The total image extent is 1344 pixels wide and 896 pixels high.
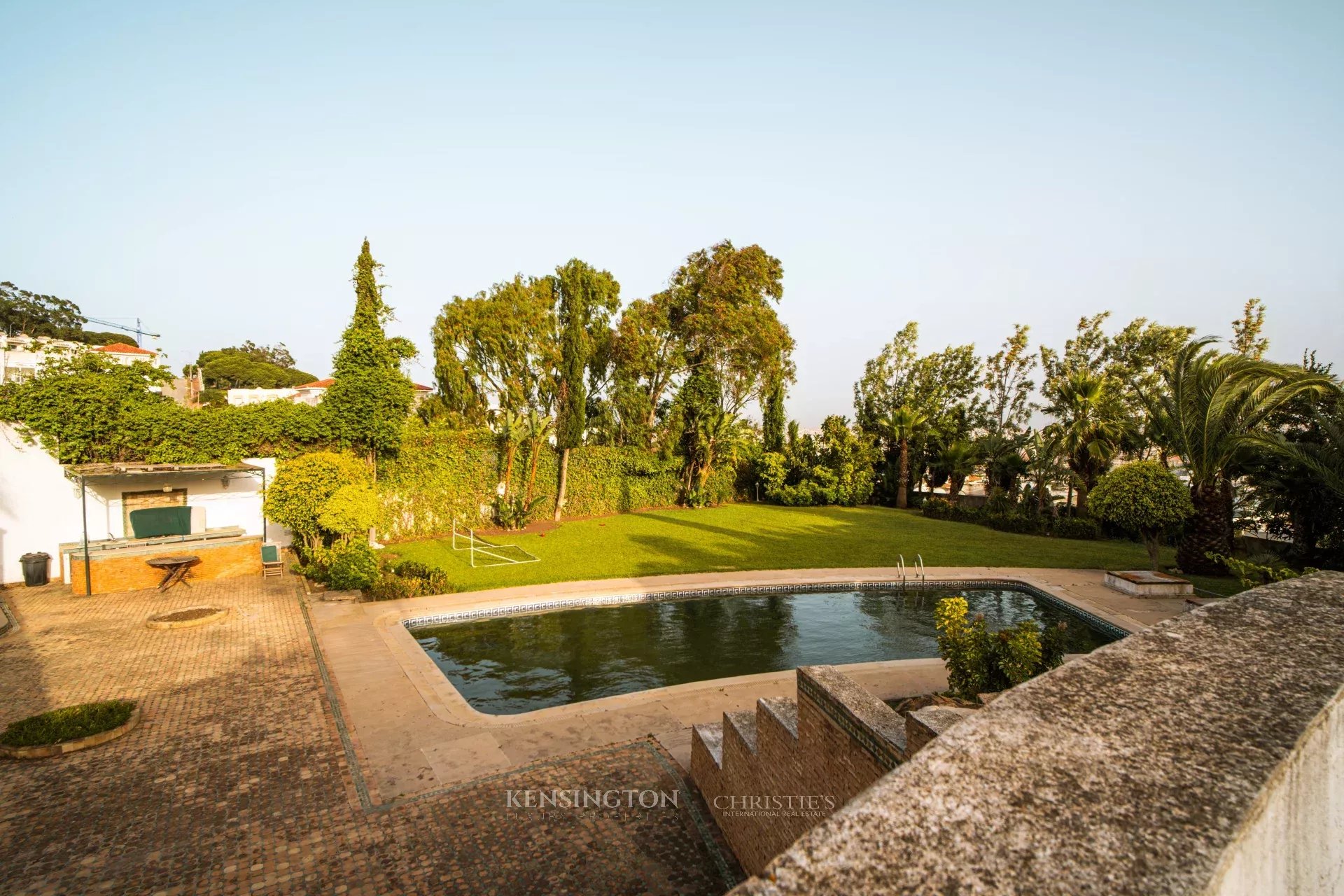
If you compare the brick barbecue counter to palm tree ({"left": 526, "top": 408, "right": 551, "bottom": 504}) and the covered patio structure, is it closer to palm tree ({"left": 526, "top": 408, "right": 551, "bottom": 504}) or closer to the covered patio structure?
the covered patio structure

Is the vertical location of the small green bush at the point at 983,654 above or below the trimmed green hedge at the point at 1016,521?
above

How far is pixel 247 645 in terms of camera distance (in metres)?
8.97

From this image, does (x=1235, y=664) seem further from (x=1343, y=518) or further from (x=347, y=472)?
(x=347, y=472)

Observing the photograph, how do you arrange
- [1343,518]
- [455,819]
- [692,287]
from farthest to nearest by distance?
1. [692,287]
2. [1343,518]
3. [455,819]

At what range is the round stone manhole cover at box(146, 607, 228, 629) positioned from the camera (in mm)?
9547

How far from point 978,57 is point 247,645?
14814 mm

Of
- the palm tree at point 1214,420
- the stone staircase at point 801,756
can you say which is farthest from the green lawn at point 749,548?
the stone staircase at point 801,756

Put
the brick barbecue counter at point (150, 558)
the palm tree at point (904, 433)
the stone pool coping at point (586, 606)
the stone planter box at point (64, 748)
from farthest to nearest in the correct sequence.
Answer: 1. the palm tree at point (904, 433)
2. the brick barbecue counter at point (150, 558)
3. the stone pool coping at point (586, 606)
4. the stone planter box at point (64, 748)

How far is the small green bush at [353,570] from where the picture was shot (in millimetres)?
11852

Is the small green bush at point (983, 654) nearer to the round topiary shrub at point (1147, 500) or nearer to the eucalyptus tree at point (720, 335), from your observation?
the round topiary shrub at point (1147, 500)

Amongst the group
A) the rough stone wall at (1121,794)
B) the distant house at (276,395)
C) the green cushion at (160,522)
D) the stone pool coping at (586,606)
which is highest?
the distant house at (276,395)

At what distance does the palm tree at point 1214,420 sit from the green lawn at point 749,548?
133cm

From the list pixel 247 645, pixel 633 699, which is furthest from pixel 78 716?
pixel 633 699

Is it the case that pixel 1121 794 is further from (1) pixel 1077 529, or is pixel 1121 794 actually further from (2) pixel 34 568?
(1) pixel 1077 529
